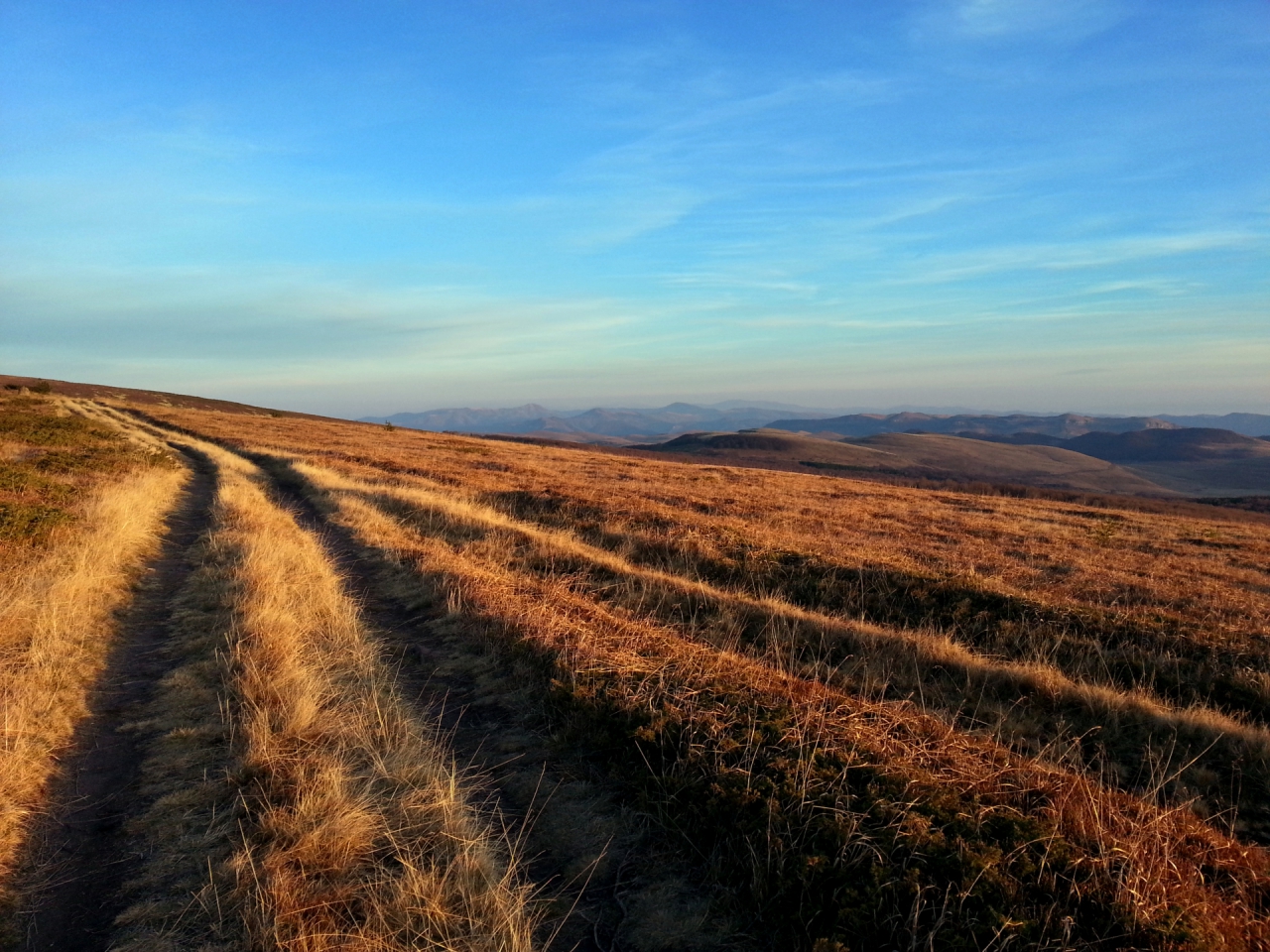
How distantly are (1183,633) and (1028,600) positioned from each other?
2072 millimetres

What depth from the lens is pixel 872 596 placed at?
12141 millimetres

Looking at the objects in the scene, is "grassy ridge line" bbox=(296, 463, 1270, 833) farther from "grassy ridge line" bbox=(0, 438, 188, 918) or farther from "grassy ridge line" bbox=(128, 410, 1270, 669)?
"grassy ridge line" bbox=(0, 438, 188, 918)

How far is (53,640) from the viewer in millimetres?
7184

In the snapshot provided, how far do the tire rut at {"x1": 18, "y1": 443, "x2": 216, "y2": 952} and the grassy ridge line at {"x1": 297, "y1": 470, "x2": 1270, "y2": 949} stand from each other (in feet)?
11.3

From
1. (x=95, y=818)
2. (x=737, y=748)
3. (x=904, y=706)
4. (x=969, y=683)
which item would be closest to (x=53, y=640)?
(x=95, y=818)

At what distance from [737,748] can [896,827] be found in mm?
1352

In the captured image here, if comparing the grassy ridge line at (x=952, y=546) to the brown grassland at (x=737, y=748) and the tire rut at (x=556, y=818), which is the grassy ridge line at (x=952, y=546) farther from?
the tire rut at (x=556, y=818)

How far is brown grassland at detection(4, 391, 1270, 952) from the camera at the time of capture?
12.3 feet

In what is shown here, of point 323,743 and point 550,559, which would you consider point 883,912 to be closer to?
point 323,743

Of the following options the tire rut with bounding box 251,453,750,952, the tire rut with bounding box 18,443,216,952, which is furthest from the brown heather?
the tire rut with bounding box 18,443,216,952

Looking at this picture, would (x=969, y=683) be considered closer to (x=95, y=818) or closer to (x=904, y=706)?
(x=904, y=706)

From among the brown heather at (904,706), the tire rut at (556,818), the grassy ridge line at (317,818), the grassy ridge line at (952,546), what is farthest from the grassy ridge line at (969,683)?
the grassy ridge line at (317,818)

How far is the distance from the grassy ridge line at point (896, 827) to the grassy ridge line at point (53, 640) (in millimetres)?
4162

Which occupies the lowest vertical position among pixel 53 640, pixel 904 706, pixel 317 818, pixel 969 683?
pixel 969 683
